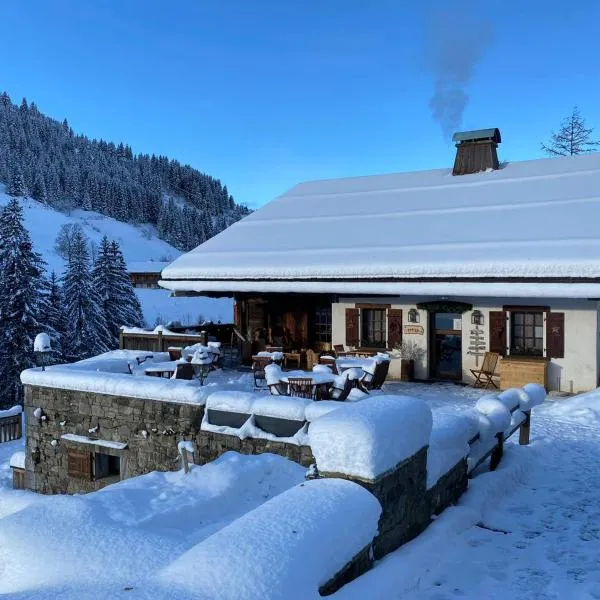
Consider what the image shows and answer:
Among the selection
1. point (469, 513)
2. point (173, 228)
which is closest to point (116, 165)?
point (173, 228)

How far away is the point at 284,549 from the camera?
3115 mm

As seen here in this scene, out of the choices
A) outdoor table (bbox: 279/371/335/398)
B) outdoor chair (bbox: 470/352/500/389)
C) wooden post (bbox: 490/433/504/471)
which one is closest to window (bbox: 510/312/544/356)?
outdoor chair (bbox: 470/352/500/389)

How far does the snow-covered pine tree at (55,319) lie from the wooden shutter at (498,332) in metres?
24.8

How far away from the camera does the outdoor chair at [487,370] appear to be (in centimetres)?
1293

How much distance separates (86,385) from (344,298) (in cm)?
714

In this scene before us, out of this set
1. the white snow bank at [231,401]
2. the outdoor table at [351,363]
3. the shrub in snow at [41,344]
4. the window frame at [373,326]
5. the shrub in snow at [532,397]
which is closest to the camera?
the white snow bank at [231,401]

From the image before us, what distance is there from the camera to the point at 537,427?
976 centimetres

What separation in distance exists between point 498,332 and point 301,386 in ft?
18.3

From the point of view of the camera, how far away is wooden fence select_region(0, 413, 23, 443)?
59.5ft

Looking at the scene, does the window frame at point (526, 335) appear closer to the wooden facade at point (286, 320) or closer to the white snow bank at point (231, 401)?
the wooden facade at point (286, 320)

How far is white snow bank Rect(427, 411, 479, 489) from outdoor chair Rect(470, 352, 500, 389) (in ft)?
20.2

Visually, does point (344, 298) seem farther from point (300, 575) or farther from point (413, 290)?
point (300, 575)

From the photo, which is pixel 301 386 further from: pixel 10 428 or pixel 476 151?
pixel 10 428

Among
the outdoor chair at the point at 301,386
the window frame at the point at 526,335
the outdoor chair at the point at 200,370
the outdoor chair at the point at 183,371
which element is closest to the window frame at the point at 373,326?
the window frame at the point at 526,335
